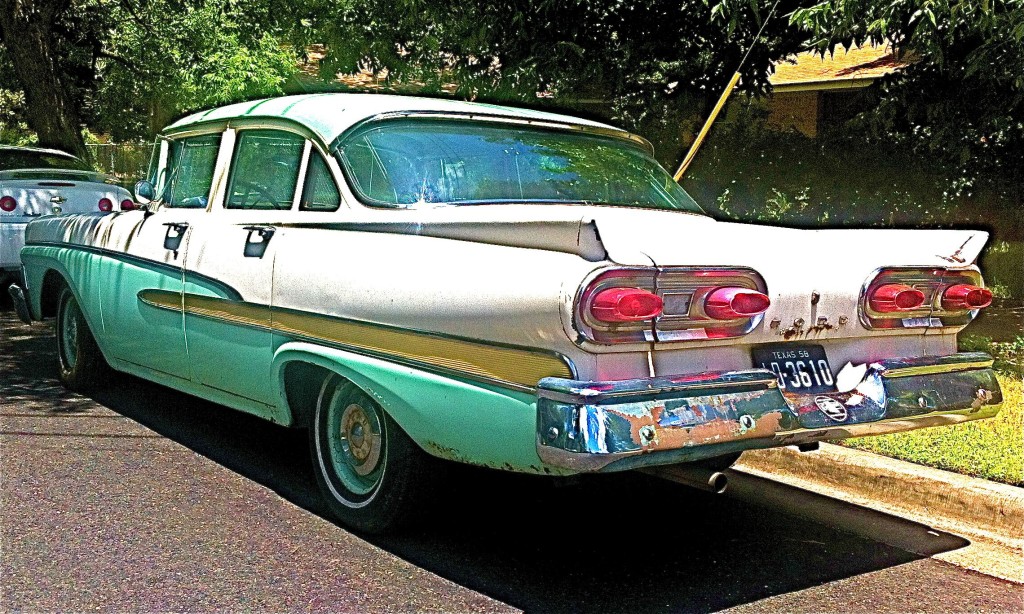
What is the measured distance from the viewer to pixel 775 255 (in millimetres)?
4035

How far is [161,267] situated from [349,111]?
145 cm

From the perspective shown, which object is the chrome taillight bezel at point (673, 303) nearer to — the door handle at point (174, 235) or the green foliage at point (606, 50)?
the door handle at point (174, 235)

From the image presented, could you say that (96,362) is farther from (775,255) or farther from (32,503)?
(775,255)

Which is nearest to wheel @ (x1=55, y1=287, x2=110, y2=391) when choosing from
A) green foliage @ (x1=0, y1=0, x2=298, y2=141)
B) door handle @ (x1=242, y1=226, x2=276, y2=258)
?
door handle @ (x1=242, y1=226, x2=276, y2=258)

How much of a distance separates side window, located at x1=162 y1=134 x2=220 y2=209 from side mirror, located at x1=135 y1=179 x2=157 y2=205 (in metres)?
0.09

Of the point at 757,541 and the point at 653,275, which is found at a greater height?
the point at 653,275

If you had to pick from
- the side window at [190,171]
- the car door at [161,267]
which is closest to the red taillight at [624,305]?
Result: the car door at [161,267]

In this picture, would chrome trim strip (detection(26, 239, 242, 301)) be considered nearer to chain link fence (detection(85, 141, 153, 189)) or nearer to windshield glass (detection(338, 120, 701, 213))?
windshield glass (detection(338, 120, 701, 213))

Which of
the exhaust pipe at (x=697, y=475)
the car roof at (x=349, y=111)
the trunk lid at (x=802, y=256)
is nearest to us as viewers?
the trunk lid at (x=802, y=256)

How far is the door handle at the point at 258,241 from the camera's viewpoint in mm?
5082

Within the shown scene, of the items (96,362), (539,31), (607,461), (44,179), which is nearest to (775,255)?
(607,461)

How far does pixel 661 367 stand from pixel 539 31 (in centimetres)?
699

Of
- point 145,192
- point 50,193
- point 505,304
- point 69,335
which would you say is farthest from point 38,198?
point 505,304

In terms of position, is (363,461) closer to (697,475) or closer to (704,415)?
(697,475)
